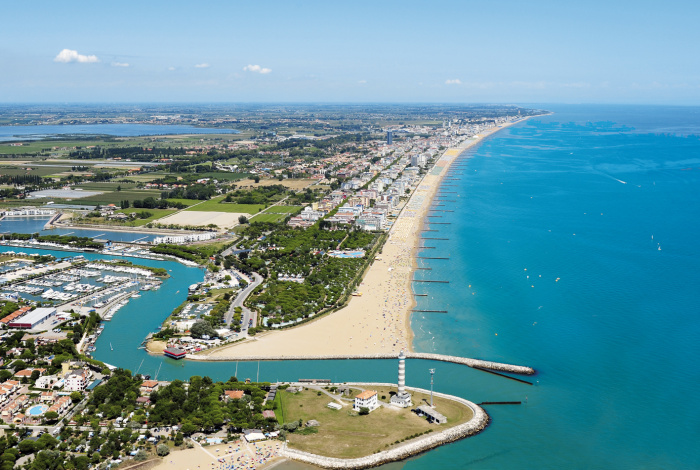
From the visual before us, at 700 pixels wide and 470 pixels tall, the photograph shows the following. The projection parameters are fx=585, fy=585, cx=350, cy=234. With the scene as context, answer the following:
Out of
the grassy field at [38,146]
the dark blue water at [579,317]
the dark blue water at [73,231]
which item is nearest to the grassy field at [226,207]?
the dark blue water at [73,231]

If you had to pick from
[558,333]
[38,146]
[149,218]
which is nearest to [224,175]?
[149,218]

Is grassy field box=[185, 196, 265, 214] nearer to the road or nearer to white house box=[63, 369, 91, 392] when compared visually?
the road

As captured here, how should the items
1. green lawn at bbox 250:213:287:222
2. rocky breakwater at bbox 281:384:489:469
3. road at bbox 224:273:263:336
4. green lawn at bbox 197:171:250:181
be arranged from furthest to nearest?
1. green lawn at bbox 197:171:250:181
2. green lawn at bbox 250:213:287:222
3. road at bbox 224:273:263:336
4. rocky breakwater at bbox 281:384:489:469

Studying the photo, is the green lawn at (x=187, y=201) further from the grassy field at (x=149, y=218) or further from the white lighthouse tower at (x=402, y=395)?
the white lighthouse tower at (x=402, y=395)

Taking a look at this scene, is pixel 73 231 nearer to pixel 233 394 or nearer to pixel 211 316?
pixel 211 316

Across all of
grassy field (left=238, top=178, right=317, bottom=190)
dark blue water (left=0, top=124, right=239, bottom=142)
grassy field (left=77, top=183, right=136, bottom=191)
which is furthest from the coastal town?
dark blue water (left=0, top=124, right=239, bottom=142)

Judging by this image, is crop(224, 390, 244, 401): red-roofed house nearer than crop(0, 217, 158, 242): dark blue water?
Yes
